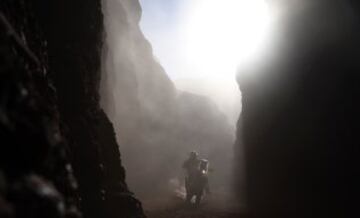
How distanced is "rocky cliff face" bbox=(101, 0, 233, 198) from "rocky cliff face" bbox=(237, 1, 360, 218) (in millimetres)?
14851

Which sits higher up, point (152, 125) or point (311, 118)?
point (152, 125)

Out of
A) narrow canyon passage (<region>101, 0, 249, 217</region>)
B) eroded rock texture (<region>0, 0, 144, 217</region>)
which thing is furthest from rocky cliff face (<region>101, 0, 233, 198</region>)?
eroded rock texture (<region>0, 0, 144, 217</region>)

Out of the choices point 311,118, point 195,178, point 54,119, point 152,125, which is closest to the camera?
point 54,119

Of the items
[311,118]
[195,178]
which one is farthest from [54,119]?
[311,118]

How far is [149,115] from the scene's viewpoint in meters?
57.5

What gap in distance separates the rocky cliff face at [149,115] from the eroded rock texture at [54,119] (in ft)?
85.7

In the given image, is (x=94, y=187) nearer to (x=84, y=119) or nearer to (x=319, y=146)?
(x=84, y=119)

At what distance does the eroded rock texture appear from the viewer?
4.23 meters

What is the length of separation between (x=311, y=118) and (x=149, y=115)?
34.1m

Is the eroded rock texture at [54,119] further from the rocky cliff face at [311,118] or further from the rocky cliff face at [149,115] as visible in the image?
the rocky cliff face at [149,115]

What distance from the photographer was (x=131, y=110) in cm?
5381

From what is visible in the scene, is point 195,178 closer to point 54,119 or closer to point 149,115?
point 54,119

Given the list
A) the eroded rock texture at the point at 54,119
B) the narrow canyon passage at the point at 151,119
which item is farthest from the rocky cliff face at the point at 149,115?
the eroded rock texture at the point at 54,119

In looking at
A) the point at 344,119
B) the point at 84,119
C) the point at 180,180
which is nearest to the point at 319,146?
the point at 344,119
